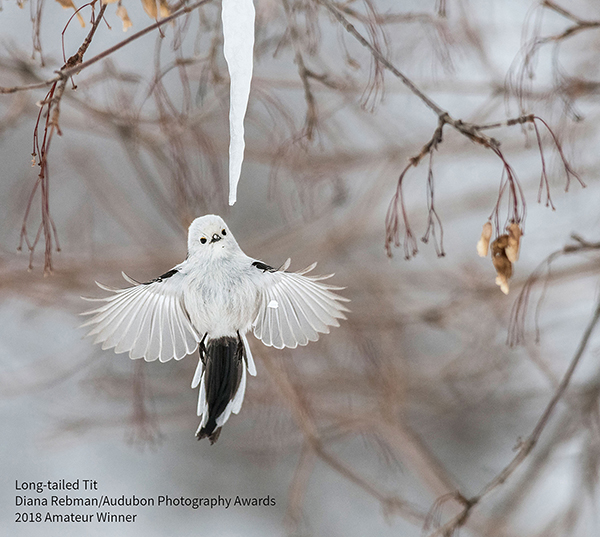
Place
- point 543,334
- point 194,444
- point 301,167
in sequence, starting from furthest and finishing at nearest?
point 194,444 < point 543,334 < point 301,167

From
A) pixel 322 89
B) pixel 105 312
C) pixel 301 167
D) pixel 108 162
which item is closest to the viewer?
pixel 105 312

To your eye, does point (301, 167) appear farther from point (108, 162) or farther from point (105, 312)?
point (108, 162)

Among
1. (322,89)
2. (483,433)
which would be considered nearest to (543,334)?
(483,433)

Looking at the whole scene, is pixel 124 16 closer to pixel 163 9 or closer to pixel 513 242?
pixel 163 9

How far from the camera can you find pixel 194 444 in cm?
225

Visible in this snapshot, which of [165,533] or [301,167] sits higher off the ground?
[301,167]

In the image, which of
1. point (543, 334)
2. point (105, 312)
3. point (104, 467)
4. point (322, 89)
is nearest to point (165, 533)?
point (104, 467)

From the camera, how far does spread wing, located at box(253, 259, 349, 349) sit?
43 cm

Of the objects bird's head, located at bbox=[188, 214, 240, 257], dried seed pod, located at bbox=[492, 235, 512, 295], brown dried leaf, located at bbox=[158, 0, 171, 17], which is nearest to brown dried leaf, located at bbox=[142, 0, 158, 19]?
brown dried leaf, located at bbox=[158, 0, 171, 17]

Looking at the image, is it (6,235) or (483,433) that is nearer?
(6,235)

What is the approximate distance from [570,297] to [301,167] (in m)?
1.08

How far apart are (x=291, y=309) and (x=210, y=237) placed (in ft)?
0.28

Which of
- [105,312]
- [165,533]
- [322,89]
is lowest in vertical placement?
[165,533]

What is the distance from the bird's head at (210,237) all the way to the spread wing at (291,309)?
0.03m
